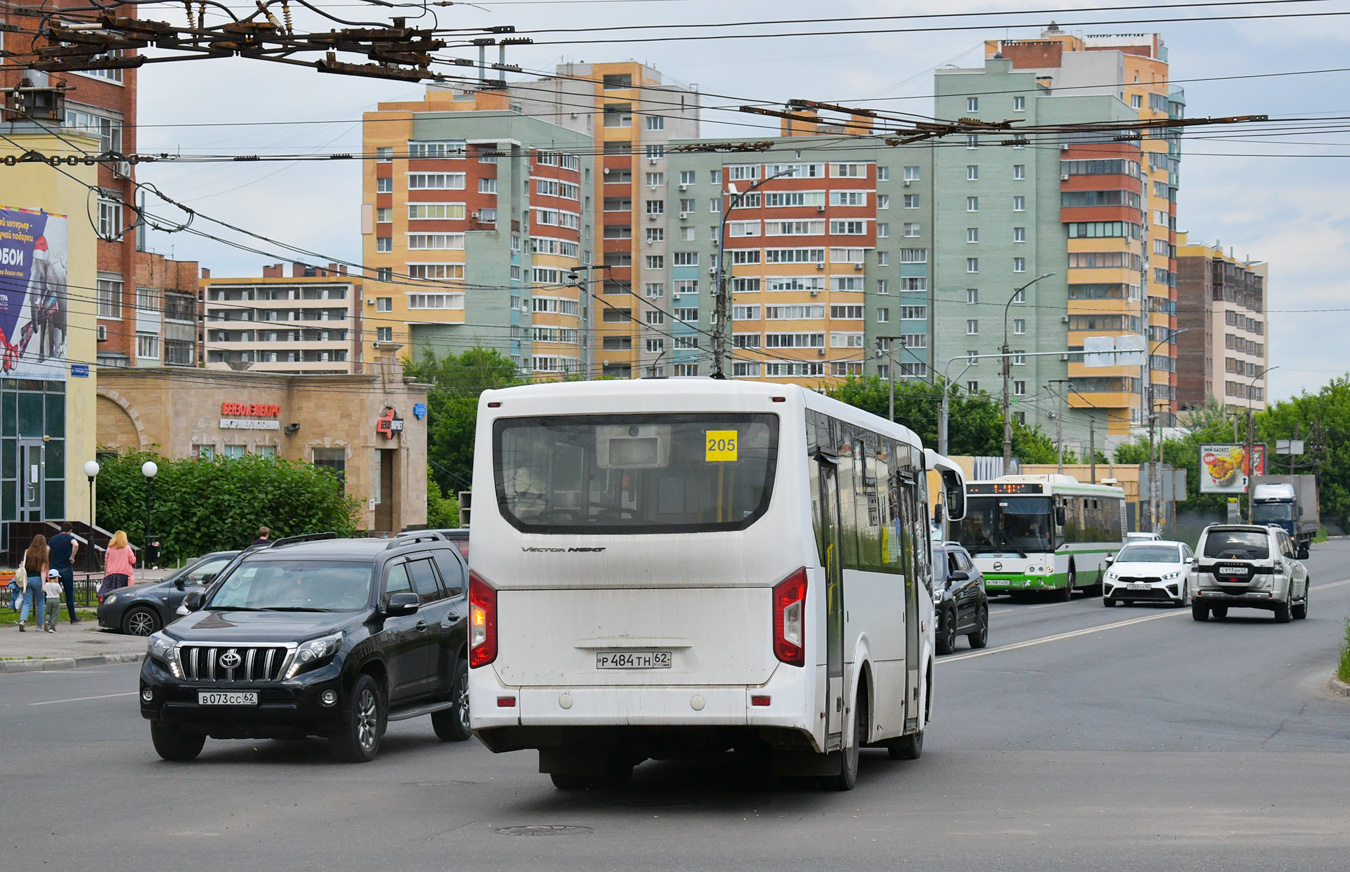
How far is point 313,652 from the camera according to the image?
13914mm

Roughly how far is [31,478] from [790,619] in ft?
131

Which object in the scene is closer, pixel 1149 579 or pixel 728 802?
pixel 728 802

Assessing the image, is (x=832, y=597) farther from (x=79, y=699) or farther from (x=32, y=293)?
(x=32, y=293)

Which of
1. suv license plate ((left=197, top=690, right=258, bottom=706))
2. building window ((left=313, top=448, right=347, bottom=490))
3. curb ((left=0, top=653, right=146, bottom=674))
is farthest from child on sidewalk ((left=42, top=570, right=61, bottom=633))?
building window ((left=313, top=448, right=347, bottom=490))

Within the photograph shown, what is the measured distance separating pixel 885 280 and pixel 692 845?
13076 centimetres

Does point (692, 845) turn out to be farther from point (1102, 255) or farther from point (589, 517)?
point (1102, 255)

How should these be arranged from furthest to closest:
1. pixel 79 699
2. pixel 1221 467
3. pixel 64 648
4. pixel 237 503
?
pixel 1221 467 < pixel 237 503 < pixel 64 648 < pixel 79 699

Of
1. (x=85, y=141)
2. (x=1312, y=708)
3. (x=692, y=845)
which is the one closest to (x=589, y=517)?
(x=692, y=845)

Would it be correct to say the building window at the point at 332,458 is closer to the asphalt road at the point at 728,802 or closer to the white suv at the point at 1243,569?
the white suv at the point at 1243,569

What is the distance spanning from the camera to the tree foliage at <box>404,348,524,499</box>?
350 ft

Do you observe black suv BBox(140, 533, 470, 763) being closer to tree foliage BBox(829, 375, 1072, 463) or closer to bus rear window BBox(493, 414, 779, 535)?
bus rear window BBox(493, 414, 779, 535)

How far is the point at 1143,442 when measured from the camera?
132m

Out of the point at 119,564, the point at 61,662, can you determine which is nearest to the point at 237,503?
the point at 119,564

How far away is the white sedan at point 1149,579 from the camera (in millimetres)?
42312
